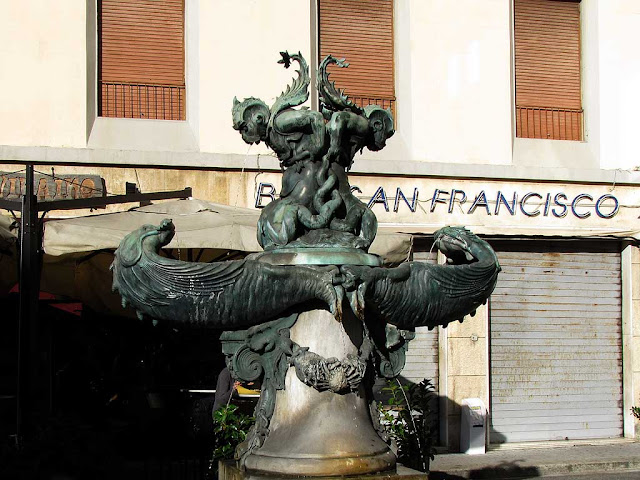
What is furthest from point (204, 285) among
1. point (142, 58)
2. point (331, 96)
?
point (142, 58)

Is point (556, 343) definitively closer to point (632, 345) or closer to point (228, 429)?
point (632, 345)

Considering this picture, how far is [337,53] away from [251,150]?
1.94m

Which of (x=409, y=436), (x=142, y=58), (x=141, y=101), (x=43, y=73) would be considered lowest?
(x=409, y=436)

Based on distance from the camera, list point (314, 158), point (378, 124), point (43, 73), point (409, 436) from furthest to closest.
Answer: point (43, 73)
point (409, 436)
point (378, 124)
point (314, 158)

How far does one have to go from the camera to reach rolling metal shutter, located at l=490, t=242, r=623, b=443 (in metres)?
14.2

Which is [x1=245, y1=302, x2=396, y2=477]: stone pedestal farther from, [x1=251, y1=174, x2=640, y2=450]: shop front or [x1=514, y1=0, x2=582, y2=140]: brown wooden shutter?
[x1=514, y1=0, x2=582, y2=140]: brown wooden shutter

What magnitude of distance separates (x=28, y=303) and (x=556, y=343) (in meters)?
8.40

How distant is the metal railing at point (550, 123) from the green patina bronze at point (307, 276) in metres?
10.3

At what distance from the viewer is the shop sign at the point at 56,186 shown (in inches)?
492

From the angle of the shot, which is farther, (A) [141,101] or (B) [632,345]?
(B) [632,345]

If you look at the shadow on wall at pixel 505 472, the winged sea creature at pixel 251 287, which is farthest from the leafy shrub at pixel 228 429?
the shadow on wall at pixel 505 472

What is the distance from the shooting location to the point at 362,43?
1445cm

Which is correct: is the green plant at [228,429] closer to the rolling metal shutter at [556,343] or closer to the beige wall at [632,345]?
the rolling metal shutter at [556,343]

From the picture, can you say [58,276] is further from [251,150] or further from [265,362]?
[265,362]
